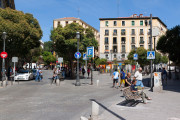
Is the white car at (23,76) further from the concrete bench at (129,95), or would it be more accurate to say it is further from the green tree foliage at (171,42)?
the concrete bench at (129,95)

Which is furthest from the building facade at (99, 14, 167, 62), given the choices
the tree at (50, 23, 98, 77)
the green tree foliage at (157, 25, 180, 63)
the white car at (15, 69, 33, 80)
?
the white car at (15, 69, 33, 80)

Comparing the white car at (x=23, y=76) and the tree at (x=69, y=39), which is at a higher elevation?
the tree at (x=69, y=39)

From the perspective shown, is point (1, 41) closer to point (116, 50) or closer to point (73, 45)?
point (73, 45)

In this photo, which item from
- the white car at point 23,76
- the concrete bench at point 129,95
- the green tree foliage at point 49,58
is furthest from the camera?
the green tree foliage at point 49,58

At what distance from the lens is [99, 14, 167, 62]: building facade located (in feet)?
231

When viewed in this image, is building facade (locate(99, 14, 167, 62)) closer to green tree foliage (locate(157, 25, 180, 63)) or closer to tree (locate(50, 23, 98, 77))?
green tree foliage (locate(157, 25, 180, 63))

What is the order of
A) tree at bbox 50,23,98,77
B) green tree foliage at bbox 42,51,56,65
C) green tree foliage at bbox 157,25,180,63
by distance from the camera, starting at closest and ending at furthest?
tree at bbox 50,23,98,77
green tree foliage at bbox 157,25,180,63
green tree foliage at bbox 42,51,56,65

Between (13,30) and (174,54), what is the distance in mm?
19569

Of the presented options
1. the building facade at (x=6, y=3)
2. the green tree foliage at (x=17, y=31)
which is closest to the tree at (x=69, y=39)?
the green tree foliage at (x=17, y=31)

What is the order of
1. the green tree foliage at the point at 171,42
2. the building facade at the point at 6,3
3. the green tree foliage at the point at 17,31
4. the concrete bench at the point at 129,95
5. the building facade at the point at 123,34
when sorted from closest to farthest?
the concrete bench at the point at 129,95
the green tree foliage at the point at 17,31
the green tree foliage at the point at 171,42
the building facade at the point at 6,3
the building facade at the point at 123,34

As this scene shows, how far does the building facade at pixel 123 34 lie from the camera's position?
7050cm

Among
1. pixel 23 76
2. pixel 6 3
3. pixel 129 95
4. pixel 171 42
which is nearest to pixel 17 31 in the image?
pixel 23 76

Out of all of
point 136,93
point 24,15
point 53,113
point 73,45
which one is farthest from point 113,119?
point 24,15

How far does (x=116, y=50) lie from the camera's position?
71.1m
